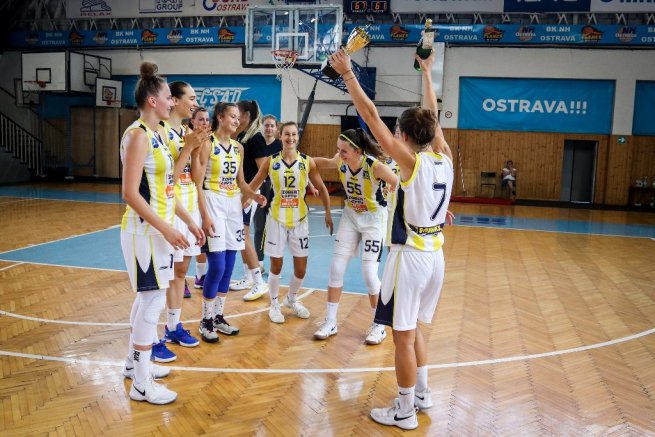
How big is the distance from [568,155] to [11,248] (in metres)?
17.6

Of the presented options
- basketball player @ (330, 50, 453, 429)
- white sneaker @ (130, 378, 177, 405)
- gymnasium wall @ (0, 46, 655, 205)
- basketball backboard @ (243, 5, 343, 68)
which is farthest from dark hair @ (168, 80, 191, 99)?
gymnasium wall @ (0, 46, 655, 205)

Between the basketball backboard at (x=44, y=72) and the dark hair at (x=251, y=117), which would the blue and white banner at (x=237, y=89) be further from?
the dark hair at (x=251, y=117)

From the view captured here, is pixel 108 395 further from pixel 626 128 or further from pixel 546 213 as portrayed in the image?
pixel 626 128

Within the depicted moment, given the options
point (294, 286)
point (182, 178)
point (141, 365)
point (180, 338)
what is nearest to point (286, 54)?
point (294, 286)

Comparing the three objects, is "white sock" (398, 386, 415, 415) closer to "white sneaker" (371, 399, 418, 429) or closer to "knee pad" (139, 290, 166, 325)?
"white sneaker" (371, 399, 418, 429)

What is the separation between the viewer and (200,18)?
2150cm

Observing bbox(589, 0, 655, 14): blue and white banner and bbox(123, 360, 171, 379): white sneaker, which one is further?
bbox(589, 0, 655, 14): blue and white banner

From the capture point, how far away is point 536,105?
1945 centimetres

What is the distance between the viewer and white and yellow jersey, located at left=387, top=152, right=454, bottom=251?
136 inches

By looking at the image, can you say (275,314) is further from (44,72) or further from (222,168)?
(44,72)

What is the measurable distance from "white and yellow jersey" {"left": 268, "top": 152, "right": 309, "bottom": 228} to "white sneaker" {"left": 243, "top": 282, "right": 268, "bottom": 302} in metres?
1.27

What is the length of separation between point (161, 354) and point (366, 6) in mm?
17480

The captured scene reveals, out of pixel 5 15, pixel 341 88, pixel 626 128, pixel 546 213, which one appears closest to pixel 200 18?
pixel 341 88

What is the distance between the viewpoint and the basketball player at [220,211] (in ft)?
17.0
